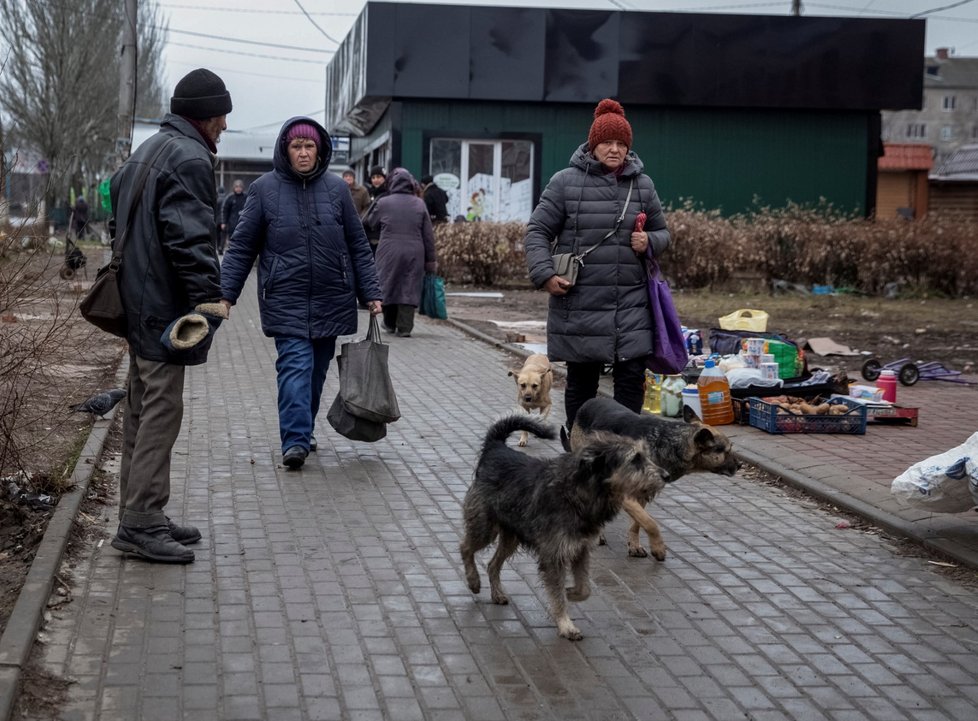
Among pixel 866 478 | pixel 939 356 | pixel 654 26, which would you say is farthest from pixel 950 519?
pixel 654 26

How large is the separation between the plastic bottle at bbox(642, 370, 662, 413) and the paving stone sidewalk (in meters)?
2.41

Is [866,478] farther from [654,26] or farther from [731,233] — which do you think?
[654,26]

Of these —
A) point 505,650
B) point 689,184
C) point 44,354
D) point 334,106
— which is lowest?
point 505,650

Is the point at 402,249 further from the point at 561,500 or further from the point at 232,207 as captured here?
the point at 232,207

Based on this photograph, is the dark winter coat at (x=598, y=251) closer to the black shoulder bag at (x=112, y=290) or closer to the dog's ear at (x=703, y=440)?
the dog's ear at (x=703, y=440)

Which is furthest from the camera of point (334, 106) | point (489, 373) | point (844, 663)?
point (334, 106)

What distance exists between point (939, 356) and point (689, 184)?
17.3 meters

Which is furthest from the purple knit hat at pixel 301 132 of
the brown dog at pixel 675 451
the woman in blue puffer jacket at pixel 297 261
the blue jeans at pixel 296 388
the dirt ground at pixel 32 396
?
the brown dog at pixel 675 451

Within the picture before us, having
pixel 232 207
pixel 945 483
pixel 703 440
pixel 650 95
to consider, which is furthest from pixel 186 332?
pixel 650 95

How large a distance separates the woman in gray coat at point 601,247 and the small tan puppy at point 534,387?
1653mm

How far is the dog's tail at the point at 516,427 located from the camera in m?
5.62

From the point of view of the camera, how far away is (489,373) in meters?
13.4

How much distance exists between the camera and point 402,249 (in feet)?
54.7

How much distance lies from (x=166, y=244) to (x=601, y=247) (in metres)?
2.70
